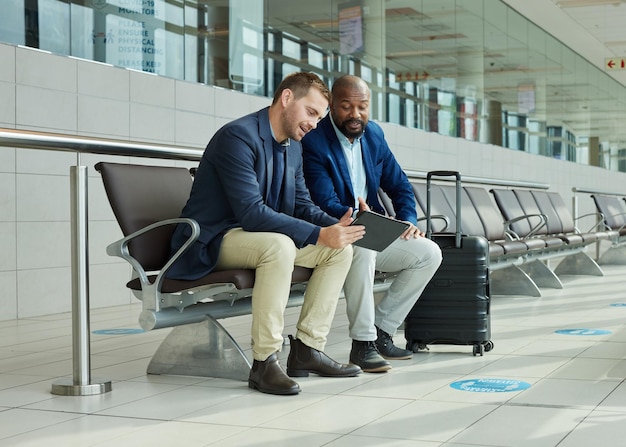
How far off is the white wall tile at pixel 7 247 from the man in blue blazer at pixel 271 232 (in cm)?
265

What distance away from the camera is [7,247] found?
5.54 meters

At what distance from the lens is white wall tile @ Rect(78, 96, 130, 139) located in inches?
239

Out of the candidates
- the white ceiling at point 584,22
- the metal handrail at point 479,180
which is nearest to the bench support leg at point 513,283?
the metal handrail at point 479,180

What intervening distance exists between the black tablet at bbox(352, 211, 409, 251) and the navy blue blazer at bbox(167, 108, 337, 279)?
193 millimetres

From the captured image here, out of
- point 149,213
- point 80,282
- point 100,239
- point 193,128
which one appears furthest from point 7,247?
point 80,282

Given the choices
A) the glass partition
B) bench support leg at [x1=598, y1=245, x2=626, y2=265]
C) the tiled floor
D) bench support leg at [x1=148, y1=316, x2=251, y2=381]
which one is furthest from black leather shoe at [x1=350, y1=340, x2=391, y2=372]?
bench support leg at [x1=598, y1=245, x2=626, y2=265]

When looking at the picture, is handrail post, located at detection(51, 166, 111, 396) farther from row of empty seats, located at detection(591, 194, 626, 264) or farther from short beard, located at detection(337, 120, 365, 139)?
row of empty seats, located at detection(591, 194, 626, 264)

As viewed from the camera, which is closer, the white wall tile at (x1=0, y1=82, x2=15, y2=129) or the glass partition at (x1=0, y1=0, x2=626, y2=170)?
the white wall tile at (x1=0, y1=82, x2=15, y2=129)

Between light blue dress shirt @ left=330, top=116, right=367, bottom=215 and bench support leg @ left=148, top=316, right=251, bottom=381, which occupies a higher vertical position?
light blue dress shirt @ left=330, top=116, right=367, bottom=215

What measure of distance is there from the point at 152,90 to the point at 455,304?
361 cm

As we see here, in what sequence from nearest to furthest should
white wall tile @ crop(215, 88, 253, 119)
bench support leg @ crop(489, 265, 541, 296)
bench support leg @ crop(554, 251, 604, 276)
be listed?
bench support leg @ crop(489, 265, 541, 296), white wall tile @ crop(215, 88, 253, 119), bench support leg @ crop(554, 251, 604, 276)

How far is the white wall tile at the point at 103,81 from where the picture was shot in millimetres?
6102

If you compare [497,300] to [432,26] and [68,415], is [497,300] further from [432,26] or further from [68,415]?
[432,26]

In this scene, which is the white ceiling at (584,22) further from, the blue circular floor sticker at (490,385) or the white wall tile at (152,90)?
the blue circular floor sticker at (490,385)
